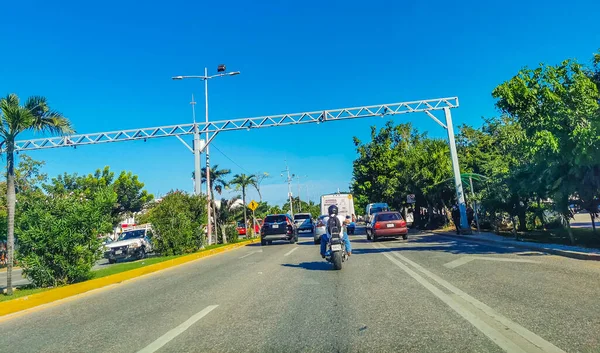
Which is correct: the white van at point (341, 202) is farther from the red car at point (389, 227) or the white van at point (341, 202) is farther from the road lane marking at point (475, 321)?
the road lane marking at point (475, 321)

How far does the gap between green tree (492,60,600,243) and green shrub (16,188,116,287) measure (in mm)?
13283

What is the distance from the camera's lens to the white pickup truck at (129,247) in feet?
74.2

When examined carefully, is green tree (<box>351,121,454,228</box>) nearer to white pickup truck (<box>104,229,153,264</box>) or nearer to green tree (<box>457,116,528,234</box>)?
green tree (<box>457,116,528,234</box>)

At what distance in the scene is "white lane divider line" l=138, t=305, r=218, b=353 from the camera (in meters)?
5.25

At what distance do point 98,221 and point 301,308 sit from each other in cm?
842

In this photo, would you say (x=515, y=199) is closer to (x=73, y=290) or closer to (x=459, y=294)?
(x=459, y=294)

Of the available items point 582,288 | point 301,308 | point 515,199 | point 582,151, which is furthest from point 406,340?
point 515,199

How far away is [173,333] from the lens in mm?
5922

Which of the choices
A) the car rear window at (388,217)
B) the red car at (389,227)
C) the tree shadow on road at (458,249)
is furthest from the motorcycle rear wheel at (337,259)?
the car rear window at (388,217)

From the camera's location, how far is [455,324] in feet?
18.5

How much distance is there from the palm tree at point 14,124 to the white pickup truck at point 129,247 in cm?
1092

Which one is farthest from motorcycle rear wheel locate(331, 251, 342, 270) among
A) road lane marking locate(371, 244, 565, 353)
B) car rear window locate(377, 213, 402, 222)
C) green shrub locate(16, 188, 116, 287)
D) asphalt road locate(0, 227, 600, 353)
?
car rear window locate(377, 213, 402, 222)

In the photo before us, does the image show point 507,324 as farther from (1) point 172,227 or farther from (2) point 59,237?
(1) point 172,227

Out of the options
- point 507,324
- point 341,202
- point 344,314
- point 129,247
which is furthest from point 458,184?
point 507,324
